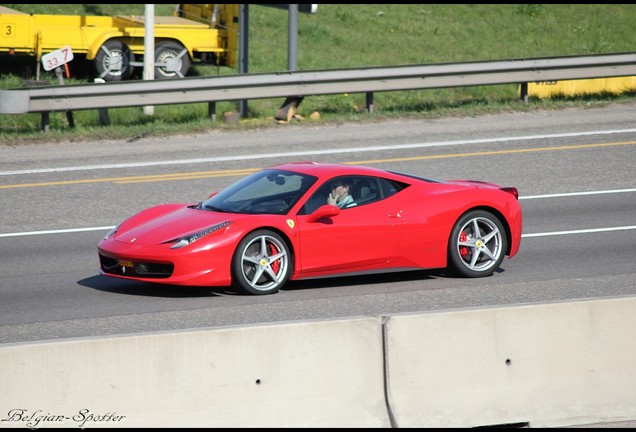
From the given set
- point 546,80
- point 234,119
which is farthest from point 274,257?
point 546,80

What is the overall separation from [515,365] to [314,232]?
3.64 metres

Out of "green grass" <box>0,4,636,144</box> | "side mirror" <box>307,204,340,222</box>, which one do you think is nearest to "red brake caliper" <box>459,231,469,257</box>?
"side mirror" <box>307,204,340,222</box>

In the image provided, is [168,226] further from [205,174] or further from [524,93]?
[524,93]

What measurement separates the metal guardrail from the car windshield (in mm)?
8374

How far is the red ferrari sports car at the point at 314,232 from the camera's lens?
1000 centimetres

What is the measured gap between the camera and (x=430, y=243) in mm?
10828

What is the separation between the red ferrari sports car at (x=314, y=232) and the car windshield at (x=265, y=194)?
0.5 inches

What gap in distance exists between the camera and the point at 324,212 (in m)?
10.3

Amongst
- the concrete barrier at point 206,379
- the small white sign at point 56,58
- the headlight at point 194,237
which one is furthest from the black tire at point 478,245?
the small white sign at point 56,58

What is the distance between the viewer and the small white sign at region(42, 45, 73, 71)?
19172mm

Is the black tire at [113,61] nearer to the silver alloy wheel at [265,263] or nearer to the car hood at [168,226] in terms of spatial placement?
the car hood at [168,226]

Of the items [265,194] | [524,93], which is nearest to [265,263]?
[265,194]

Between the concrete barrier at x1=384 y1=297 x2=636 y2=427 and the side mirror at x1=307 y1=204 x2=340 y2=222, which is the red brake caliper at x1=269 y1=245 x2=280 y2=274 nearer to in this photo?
the side mirror at x1=307 y1=204 x2=340 y2=222

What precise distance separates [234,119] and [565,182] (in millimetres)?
6831
